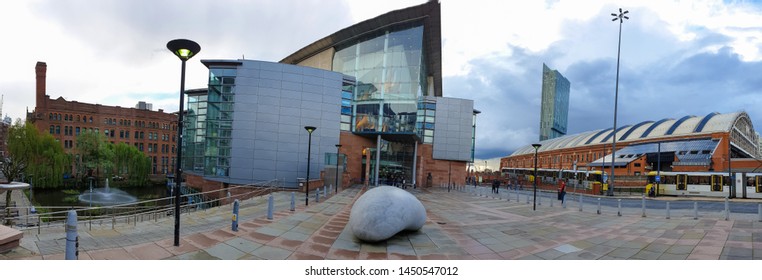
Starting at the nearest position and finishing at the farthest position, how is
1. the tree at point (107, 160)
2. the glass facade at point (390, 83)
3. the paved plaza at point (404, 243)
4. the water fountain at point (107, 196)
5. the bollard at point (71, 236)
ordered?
1. the bollard at point (71, 236)
2. the paved plaza at point (404, 243)
3. the glass facade at point (390, 83)
4. the water fountain at point (107, 196)
5. the tree at point (107, 160)

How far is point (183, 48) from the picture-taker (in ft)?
20.1

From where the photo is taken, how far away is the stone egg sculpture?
682 centimetres

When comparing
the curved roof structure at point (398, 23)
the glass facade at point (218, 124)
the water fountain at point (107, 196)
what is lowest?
the water fountain at point (107, 196)

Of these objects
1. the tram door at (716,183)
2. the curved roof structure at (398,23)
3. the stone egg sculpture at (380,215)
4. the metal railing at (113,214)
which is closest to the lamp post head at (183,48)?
the stone egg sculpture at (380,215)

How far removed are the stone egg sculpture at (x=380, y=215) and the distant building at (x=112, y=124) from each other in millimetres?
55013

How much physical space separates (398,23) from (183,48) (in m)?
28.0

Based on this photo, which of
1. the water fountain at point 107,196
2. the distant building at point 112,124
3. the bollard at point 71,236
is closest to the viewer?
the bollard at point 71,236

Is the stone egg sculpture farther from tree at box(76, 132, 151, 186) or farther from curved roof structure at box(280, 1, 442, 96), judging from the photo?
tree at box(76, 132, 151, 186)

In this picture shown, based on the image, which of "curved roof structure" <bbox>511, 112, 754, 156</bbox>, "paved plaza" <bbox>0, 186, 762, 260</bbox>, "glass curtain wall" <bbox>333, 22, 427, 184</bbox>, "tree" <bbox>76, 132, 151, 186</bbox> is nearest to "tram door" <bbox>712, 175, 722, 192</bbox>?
"paved plaza" <bbox>0, 186, 762, 260</bbox>

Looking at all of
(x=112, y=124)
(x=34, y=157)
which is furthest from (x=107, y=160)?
(x=112, y=124)

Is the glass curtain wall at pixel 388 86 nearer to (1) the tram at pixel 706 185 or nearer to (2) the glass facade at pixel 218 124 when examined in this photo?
(2) the glass facade at pixel 218 124

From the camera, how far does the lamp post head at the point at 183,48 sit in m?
6.03

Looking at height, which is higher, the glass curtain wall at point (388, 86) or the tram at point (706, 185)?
the glass curtain wall at point (388, 86)
